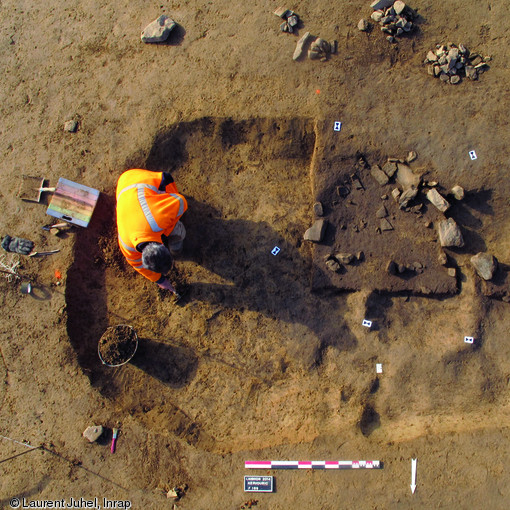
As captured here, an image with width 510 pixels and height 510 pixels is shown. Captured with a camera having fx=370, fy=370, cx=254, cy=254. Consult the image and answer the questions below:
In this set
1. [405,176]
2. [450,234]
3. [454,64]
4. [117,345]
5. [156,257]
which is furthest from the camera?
[454,64]

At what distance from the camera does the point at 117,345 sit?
5.18 meters

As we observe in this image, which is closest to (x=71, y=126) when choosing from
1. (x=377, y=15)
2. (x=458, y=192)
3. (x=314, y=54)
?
(x=314, y=54)

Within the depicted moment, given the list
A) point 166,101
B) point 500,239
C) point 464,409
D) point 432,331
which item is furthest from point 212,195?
point 464,409

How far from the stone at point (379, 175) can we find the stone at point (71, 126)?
457cm

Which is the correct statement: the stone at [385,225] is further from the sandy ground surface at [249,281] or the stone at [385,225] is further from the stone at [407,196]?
the stone at [407,196]

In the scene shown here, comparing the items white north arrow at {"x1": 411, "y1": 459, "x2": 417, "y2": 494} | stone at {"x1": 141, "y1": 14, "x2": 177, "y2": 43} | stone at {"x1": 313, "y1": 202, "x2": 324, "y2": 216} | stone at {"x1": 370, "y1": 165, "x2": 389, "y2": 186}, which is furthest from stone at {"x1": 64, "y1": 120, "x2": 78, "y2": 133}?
white north arrow at {"x1": 411, "y1": 459, "x2": 417, "y2": 494}

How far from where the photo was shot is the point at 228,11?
579cm

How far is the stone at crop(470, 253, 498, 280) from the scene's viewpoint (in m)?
5.06

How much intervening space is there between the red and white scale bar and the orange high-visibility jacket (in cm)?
289

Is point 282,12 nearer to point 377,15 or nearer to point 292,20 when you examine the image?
point 292,20

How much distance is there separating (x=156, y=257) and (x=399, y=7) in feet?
16.7

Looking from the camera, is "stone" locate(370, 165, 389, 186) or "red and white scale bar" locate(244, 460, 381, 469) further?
"stone" locate(370, 165, 389, 186)

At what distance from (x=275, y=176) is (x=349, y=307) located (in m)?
2.26

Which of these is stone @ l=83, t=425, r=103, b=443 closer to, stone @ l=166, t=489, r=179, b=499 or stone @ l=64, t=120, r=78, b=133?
stone @ l=166, t=489, r=179, b=499
